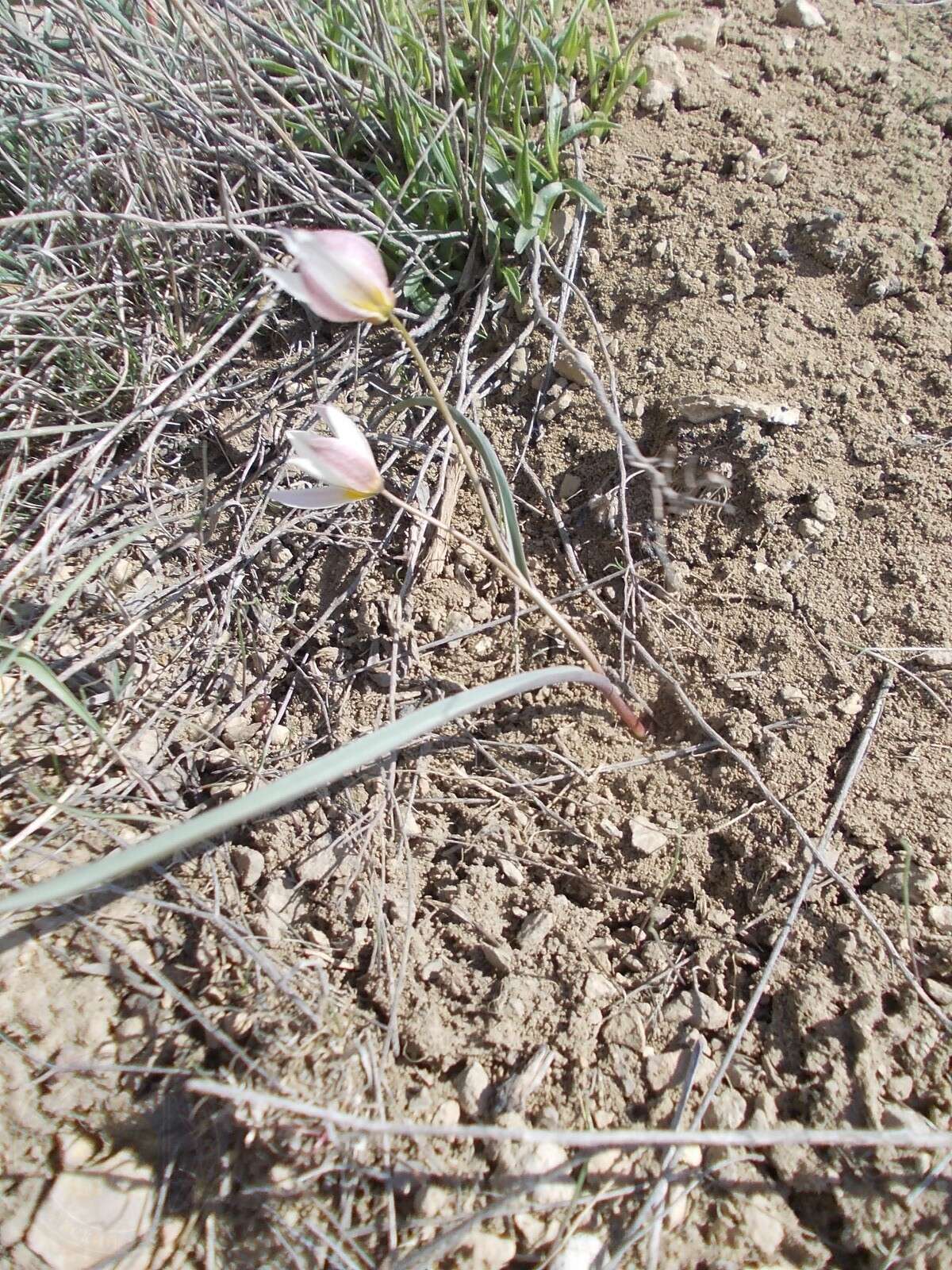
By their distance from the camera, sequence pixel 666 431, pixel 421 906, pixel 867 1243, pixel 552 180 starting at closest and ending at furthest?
pixel 867 1243 → pixel 421 906 → pixel 666 431 → pixel 552 180

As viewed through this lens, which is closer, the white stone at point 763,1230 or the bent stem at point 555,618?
the white stone at point 763,1230

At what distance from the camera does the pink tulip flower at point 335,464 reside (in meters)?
1.00

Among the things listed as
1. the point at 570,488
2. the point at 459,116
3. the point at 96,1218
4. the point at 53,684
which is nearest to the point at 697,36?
the point at 459,116

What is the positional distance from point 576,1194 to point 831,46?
2.16 metres

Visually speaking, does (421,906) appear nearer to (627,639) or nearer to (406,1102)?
(406,1102)

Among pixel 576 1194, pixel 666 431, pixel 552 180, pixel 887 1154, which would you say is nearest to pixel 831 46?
pixel 552 180

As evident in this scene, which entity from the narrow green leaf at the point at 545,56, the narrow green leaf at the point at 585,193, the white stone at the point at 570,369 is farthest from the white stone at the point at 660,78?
the white stone at the point at 570,369

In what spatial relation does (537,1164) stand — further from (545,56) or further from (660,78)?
(660,78)

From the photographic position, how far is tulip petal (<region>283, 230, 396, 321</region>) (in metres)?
0.91

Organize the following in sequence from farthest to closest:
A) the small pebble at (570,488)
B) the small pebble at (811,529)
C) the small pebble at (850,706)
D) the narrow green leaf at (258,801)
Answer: the small pebble at (570,488), the small pebble at (811,529), the small pebble at (850,706), the narrow green leaf at (258,801)

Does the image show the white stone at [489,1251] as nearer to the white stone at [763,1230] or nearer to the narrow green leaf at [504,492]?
the white stone at [763,1230]

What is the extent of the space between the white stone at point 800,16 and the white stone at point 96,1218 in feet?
7.87

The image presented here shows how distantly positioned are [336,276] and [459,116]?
88cm

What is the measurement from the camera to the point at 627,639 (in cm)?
132
